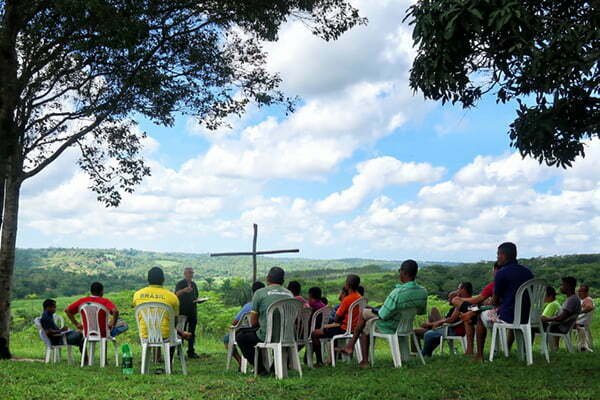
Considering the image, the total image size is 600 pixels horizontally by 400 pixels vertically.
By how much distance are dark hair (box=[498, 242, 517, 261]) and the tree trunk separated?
30.7ft

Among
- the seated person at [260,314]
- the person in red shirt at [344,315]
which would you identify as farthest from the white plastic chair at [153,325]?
the person in red shirt at [344,315]

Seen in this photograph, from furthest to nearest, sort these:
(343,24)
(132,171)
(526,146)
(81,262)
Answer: (81,262) < (132,171) < (343,24) < (526,146)

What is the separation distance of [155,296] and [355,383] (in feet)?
10.8

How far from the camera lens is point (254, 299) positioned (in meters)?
8.64

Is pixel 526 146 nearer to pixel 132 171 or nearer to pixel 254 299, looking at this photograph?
pixel 254 299

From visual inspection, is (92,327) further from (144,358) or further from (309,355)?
(309,355)

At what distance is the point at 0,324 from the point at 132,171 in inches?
205

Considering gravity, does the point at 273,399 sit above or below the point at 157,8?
below

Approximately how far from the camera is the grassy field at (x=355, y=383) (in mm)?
7109

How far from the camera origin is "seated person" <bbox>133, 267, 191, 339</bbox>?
925 cm

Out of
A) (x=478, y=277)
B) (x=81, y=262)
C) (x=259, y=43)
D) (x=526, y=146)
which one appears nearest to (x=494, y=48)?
(x=526, y=146)

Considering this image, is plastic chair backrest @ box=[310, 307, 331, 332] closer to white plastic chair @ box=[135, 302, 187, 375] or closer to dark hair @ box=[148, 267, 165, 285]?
white plastic chair @ box=[135, 302, 187, 375]

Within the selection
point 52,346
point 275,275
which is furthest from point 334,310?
point 52,346

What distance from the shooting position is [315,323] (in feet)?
33.4
